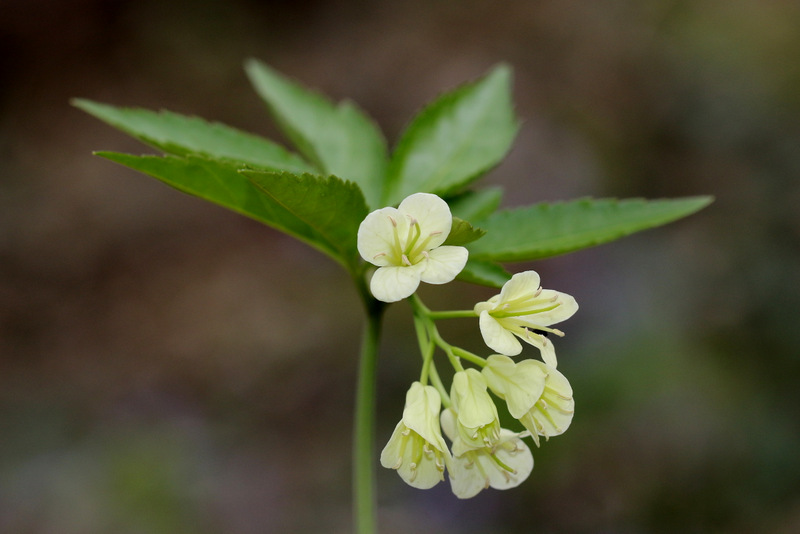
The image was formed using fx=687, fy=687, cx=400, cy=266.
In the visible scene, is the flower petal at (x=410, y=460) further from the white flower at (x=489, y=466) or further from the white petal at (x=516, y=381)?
the white petal at (x=516, y=381)

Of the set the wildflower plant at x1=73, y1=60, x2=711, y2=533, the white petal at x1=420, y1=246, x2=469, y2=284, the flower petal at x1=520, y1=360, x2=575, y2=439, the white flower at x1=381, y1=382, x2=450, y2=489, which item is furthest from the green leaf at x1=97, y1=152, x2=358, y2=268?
the flower petal at x1=520, y1=360, x2=575, y2=439

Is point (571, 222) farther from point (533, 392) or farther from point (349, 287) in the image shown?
point (349, 287)

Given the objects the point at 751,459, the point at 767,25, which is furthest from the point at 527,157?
the point at 751,459

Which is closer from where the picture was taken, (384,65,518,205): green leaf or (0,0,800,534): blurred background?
(384,65,518,205): green leaf

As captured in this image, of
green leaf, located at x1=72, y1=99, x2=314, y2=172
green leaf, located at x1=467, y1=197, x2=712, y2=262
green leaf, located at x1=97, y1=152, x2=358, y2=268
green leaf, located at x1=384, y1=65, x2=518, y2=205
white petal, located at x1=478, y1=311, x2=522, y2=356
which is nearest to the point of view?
white petal, located at x1=478, y1=311, x2=522, y2=356

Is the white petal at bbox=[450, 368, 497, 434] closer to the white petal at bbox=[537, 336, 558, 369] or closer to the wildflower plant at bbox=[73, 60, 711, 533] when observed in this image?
the wildflower plant at bbox=[73, 60, 711, 533]

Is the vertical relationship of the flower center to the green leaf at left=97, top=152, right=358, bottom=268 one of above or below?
below
